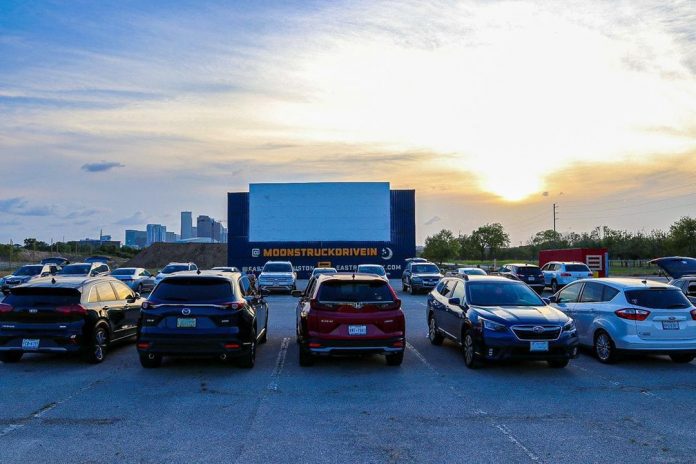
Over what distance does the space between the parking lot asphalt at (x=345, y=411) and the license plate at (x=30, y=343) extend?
0.40 m

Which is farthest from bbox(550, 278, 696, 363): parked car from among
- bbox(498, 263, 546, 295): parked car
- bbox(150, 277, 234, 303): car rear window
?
bbox(498, 263, 546, 295): parked car

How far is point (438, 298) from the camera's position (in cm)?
1346

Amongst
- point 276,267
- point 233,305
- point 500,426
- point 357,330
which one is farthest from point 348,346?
point 276,267

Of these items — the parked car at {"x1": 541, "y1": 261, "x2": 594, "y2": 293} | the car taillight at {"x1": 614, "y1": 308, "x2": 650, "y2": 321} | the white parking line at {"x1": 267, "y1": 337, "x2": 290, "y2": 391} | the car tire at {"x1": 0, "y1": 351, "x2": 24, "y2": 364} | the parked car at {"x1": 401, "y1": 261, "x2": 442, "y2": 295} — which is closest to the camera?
the white parking line at {"x1": 267, "y1": 337, "x2": 290, "y2": 391}

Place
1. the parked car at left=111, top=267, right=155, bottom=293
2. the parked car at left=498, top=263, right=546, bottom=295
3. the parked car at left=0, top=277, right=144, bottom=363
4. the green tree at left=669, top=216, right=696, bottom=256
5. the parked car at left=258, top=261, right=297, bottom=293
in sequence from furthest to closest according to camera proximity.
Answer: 1. the green tree at left=669, top=216, right=696, bottom=256
2. the parked car at left=498, top=263, right=546, bottom=295
3. the parked car at left=258, top=261, right=297, bottom=293
4. the parked car at left=111, top=267, right=155, bottom=293
5. the parked car at left=0, top=277, right=144, bottom=363

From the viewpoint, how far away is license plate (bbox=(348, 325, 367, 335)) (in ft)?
33.6

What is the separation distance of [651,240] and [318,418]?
289ft

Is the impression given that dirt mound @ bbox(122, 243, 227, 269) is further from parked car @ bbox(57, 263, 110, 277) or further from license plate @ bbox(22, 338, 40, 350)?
license plate @ bbox(22, 338, 40, 350)

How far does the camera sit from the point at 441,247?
81188 mm

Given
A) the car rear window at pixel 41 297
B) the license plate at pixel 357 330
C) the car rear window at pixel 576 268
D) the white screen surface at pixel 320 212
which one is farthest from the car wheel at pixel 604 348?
the white screen surface at pixel 320 212

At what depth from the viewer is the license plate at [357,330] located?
10242 millimetres

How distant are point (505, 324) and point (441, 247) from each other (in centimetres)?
7166

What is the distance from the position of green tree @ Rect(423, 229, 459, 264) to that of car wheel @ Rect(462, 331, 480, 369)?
69136 millimetres

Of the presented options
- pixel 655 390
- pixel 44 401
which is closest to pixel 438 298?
pixel 655 390
